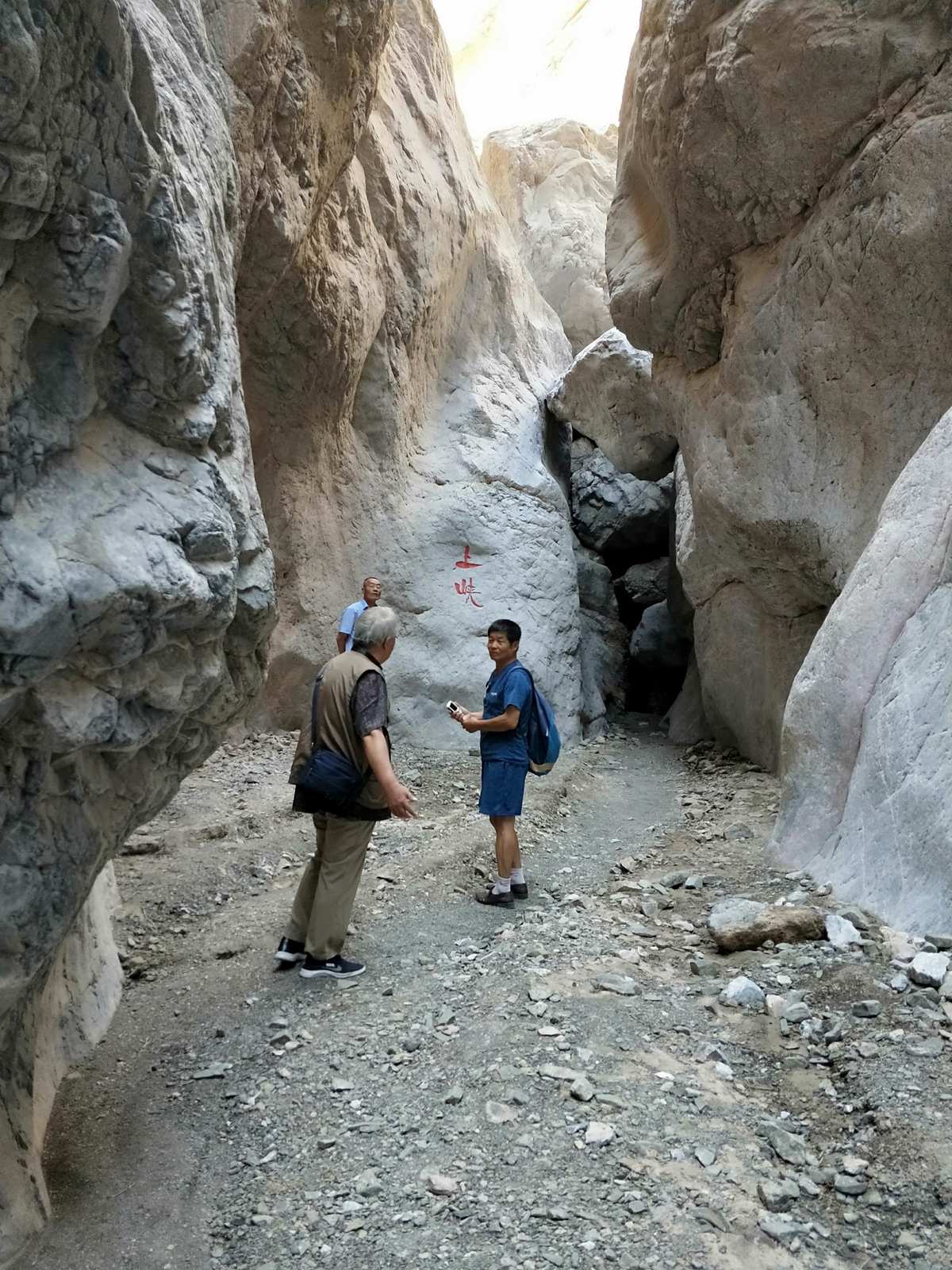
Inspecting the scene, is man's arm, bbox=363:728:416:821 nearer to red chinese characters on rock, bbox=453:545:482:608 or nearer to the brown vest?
the brown vest

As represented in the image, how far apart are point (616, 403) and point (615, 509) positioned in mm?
2472

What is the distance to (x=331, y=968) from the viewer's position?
3719 millimetres

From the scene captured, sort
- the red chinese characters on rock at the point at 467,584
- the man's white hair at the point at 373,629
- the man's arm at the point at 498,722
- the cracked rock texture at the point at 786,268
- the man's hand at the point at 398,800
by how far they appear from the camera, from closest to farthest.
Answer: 1. the man's hand at the point at 398,800
2. the man's white hair at the point at 373,629
3. the man's arm at the point at 498,722
4. the cracked rock texture at the point at 786,268
5. the red chinese characters on rock at the point at 467,584

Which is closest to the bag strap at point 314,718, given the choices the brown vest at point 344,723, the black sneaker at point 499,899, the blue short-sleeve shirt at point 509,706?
the brown vest at point 344,723

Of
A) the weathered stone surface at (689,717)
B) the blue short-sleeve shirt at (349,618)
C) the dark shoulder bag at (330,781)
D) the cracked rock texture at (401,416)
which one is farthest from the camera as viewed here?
the weathered stone surface at (689,717)

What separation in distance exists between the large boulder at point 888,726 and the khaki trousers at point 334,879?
2.05 meters

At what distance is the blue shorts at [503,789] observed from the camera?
4.59 metres

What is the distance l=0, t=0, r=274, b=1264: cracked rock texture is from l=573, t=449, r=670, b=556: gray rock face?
10.7 meters

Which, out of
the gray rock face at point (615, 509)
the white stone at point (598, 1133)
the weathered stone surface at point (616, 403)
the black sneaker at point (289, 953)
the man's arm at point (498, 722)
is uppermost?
the weathered stone surface at point (616, 403)

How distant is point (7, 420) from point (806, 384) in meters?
5.50

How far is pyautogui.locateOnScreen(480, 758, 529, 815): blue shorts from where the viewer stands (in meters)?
4.59

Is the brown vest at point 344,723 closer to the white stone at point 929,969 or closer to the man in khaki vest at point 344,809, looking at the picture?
the man in khaki vest at point 344,809

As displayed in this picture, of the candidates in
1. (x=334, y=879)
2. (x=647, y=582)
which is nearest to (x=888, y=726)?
(x=334, y=879)

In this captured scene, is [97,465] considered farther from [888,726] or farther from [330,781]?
[888,726]
